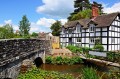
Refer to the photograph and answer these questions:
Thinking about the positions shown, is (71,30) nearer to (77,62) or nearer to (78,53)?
(78,53)

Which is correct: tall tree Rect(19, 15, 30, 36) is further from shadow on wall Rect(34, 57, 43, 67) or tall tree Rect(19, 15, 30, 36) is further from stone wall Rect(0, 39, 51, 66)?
stone wall Rect(0, 39, 51, 66)

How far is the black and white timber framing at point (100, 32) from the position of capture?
36812 millimetres

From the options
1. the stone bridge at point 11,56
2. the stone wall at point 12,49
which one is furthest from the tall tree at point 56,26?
the stone bridge at point 11,56

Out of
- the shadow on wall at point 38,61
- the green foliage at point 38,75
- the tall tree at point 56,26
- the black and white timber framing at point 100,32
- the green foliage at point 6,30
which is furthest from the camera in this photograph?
the tall tree at point 56,26

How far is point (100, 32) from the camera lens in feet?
124

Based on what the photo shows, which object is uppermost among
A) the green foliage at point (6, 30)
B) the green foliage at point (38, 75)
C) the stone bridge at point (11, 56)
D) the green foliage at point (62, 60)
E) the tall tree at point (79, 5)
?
the tall tree at point (79, 5)

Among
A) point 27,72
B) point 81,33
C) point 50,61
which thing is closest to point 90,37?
point 81,33

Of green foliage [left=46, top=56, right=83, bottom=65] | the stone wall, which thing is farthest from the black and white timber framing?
the stone wall

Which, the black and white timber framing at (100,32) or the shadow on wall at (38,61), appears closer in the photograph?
the shadow on wall at (38,61)

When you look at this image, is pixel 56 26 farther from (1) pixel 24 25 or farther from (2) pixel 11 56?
(2) pixel 11 56

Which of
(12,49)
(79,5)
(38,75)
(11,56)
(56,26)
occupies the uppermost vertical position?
(79,5)

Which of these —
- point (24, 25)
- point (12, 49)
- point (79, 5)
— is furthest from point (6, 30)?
point (12, 49)

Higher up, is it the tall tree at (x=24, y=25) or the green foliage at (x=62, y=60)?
the tall tree at (x=24, y=25)

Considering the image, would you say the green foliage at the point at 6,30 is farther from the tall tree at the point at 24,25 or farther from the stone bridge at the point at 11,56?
the stone bridge at the point at 11,56
